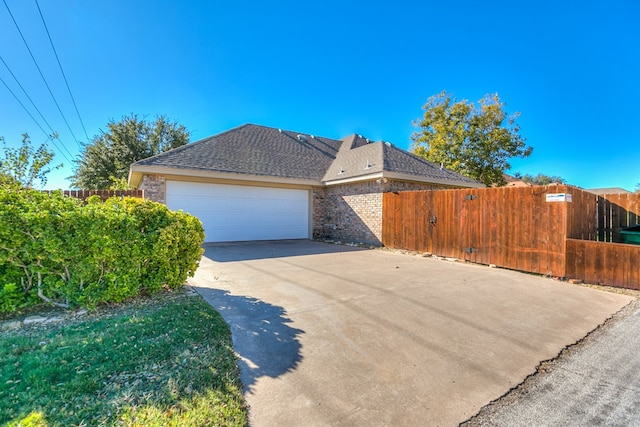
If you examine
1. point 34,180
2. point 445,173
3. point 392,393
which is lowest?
point 392,393

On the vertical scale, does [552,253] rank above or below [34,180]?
below

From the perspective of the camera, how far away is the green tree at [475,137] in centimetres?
1931

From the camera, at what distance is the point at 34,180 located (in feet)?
31.1

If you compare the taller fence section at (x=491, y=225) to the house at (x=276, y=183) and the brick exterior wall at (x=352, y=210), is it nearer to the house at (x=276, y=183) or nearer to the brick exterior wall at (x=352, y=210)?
the brick exterior wall at (x=352, y=210)

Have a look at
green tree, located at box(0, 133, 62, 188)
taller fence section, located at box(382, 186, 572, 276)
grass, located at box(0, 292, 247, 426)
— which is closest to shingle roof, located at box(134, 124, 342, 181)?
green tree, located at box(0, 133, 62, 188)

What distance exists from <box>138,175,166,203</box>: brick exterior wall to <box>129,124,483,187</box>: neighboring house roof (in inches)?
17.5

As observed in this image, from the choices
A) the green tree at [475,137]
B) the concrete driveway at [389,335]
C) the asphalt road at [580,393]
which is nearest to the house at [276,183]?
the concrete driveway at [389,335]

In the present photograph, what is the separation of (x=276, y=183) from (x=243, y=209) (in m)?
1.84

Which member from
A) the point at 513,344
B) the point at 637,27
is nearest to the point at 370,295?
the point at 513,344

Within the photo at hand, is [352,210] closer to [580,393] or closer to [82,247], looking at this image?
[82,247]

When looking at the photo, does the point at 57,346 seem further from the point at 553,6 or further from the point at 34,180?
the point at 553,6

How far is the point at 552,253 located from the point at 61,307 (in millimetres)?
9109

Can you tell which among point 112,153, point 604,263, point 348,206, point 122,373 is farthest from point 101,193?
point 604,263

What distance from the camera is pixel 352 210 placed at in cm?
1240
